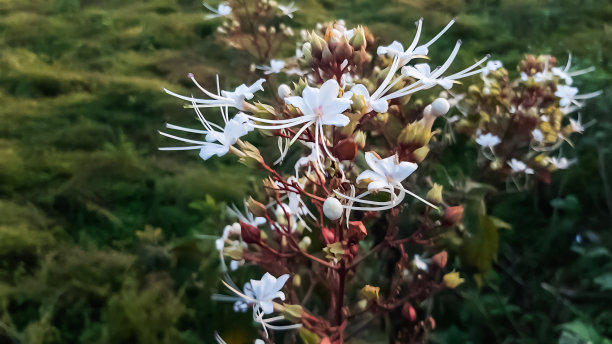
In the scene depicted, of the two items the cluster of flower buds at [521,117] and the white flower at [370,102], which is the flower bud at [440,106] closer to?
the white flower at [370,102]

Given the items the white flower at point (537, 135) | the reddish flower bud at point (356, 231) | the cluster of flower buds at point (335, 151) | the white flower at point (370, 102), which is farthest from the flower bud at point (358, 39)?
the white flower at point (537, 135)

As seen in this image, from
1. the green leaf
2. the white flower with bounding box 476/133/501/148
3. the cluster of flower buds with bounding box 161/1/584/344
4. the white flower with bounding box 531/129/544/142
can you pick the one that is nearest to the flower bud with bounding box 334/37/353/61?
the cluster of flower buds with bounding box 161/1/584/344

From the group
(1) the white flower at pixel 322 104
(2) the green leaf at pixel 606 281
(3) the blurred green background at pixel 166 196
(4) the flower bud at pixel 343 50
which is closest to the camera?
(1) the white flower at pixel 322 104

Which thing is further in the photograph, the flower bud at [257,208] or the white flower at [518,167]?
the white flower at [518,167]

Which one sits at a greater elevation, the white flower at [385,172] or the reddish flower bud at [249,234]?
the white flower at [385,172]

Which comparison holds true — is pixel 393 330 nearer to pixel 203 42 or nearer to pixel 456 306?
pixel 456 306

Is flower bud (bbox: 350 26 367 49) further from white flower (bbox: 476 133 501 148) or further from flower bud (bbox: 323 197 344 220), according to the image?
white flower (bbox: 476 133 501 148)

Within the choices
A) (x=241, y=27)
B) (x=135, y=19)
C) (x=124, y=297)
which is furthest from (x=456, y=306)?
(x=135, y=19)
